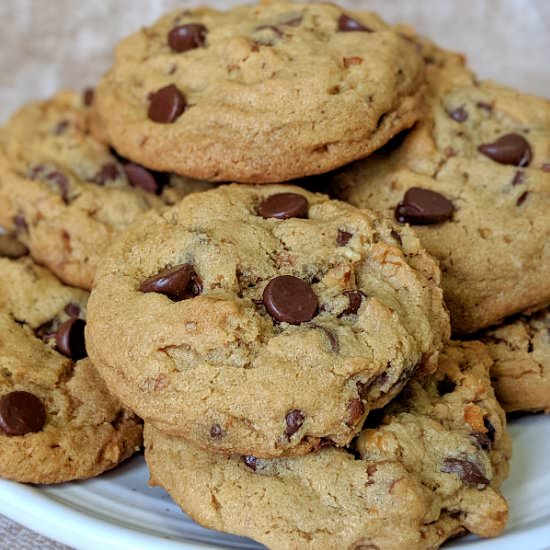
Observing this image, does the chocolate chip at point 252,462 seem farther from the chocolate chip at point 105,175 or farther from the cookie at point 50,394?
the chocolate chip at point 105,175

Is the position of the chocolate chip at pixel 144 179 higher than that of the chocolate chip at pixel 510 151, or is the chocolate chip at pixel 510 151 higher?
the chocolate chip at pixel 510 151

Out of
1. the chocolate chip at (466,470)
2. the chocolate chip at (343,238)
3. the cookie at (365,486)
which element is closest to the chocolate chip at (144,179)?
the chocolate chip at (343,238)

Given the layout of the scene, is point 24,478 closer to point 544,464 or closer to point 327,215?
point 327,215

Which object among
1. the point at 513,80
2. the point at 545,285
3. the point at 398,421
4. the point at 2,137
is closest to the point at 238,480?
the point at 398,421

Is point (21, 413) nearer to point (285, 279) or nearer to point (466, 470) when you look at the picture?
point (285, 279)

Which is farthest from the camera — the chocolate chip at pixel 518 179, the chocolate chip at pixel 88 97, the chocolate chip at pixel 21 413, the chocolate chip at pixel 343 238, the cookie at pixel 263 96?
the chocolate chip at pixel 88 97

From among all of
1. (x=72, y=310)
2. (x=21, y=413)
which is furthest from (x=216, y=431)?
(x=72, y=310)

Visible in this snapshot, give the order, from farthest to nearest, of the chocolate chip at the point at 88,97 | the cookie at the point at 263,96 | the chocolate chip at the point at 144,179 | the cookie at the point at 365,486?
1. the chocolate chip at the point at 88,97
2. the chocolate chip at the point at 144,179
3. the cookie at the point at 263,96
4. the cookie at the point at 365,486
